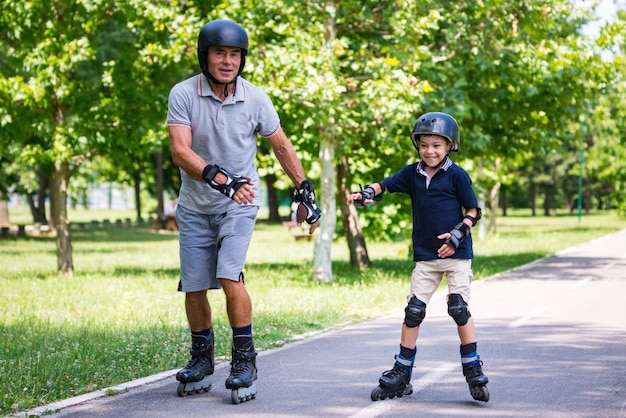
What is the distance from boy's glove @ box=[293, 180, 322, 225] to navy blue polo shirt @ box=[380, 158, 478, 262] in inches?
24.0

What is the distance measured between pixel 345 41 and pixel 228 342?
7.13 metres

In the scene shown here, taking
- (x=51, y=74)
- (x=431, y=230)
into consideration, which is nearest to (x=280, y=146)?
(x=431, y=230)

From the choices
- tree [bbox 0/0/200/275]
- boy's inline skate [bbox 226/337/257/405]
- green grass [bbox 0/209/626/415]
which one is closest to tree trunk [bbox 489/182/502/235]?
green grass [bbox 0/209/626/415]

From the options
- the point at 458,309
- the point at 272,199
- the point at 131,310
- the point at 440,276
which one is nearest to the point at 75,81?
the point at 131,310

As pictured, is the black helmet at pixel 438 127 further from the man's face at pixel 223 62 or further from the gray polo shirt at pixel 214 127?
the man's face at pixel 223 62

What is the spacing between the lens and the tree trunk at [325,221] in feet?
48.0

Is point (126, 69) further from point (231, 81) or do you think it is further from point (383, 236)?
point (231, 81)

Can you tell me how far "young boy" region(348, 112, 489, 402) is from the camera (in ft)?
18.1

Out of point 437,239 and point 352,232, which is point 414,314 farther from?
point 352,232

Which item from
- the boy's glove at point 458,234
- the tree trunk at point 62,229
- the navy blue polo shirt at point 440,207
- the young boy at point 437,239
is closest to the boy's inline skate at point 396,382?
the young boy at point 437,239

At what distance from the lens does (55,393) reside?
18.7 feet

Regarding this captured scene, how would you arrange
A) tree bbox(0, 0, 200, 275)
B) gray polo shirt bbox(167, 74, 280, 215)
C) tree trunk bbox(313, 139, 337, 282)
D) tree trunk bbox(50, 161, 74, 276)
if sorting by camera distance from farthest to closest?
tree trunk bbox(50, 161, 74, 276)
tree bbox(0, 0, 200, 275)
tree trunk bbox(313, 139, 337, 282)
gray polo shirt bbox(167, 74, 280, 215)

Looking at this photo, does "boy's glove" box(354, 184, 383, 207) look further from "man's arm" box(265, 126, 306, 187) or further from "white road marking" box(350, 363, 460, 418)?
"white road marking" box(350, 363, 460, 418)

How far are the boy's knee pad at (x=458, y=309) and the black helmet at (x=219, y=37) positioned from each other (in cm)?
188
